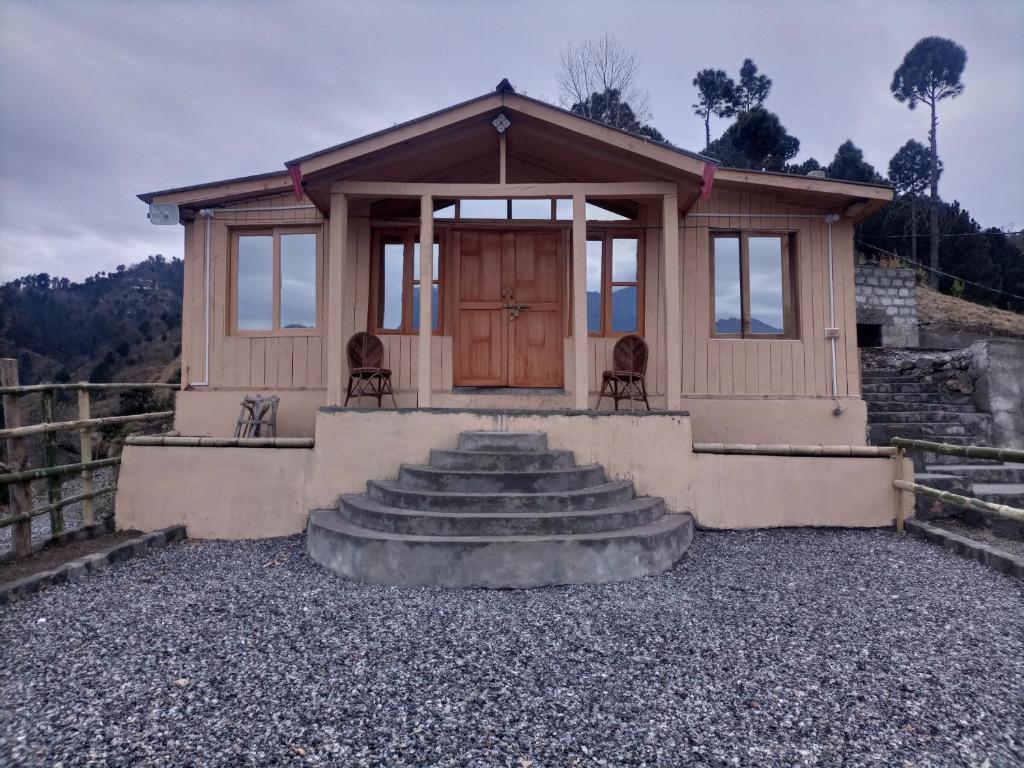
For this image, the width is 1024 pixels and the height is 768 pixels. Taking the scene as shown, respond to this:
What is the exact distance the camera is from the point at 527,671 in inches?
104

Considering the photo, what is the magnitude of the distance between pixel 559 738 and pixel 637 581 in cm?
182

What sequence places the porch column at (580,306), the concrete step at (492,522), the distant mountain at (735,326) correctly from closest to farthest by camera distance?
the concrete step at (492,522) → the porch column at (580,306) → the distant mountain at (735,326)

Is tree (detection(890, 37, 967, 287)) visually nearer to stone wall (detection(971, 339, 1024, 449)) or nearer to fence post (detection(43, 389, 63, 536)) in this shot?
stone wall (detection(971, 339, 1024, 449))

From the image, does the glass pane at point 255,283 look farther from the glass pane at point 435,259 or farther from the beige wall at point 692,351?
the glass pane at point 435,259

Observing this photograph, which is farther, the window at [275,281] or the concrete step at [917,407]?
the concrete step at [917,407]

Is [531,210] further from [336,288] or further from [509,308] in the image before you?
[336,288]

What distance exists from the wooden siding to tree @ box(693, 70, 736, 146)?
2262 cm

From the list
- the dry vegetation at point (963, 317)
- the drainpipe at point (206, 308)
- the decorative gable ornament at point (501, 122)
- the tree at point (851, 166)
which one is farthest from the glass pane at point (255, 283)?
the tree at point (851, 166)

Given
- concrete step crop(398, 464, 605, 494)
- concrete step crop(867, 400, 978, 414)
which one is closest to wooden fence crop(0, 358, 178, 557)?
concrete step crop(398, 464, 605, 494)

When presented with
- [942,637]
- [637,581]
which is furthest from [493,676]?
[942,637]

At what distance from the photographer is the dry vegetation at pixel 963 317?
1252 cm

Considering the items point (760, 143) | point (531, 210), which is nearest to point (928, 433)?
point (531, 210)

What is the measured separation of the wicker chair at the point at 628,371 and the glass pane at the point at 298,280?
3387 mm

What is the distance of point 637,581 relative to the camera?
12.6 feet
